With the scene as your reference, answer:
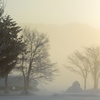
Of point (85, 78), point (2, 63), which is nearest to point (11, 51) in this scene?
point (2, 63)

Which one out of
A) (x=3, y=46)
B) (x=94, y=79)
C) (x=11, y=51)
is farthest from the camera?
(x=94, y=79)

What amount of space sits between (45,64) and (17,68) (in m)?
5.45

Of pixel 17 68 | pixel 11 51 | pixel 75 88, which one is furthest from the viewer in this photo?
pixel 75 88

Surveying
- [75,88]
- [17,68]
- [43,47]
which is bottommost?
[75,88]

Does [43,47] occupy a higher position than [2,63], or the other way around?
[43,47]

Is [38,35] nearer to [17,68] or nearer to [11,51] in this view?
[17,68]

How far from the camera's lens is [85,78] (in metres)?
84.9

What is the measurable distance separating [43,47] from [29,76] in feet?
22.6

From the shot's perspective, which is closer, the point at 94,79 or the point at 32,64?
the point at 32,64

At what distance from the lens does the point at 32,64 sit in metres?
57.9

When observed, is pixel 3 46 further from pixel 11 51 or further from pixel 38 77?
pixel 38 77

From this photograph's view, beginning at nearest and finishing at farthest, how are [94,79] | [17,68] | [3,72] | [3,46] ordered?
1. [3,46]
2. [3,72]
3. [17,68]
4. [94,79]

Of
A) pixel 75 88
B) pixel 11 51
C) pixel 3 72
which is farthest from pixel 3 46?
pixel 75 88

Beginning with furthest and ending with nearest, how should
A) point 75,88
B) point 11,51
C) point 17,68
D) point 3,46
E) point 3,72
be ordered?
→ point 75,88, point 17,68, point 3,72, point 11,51, point 3,46
